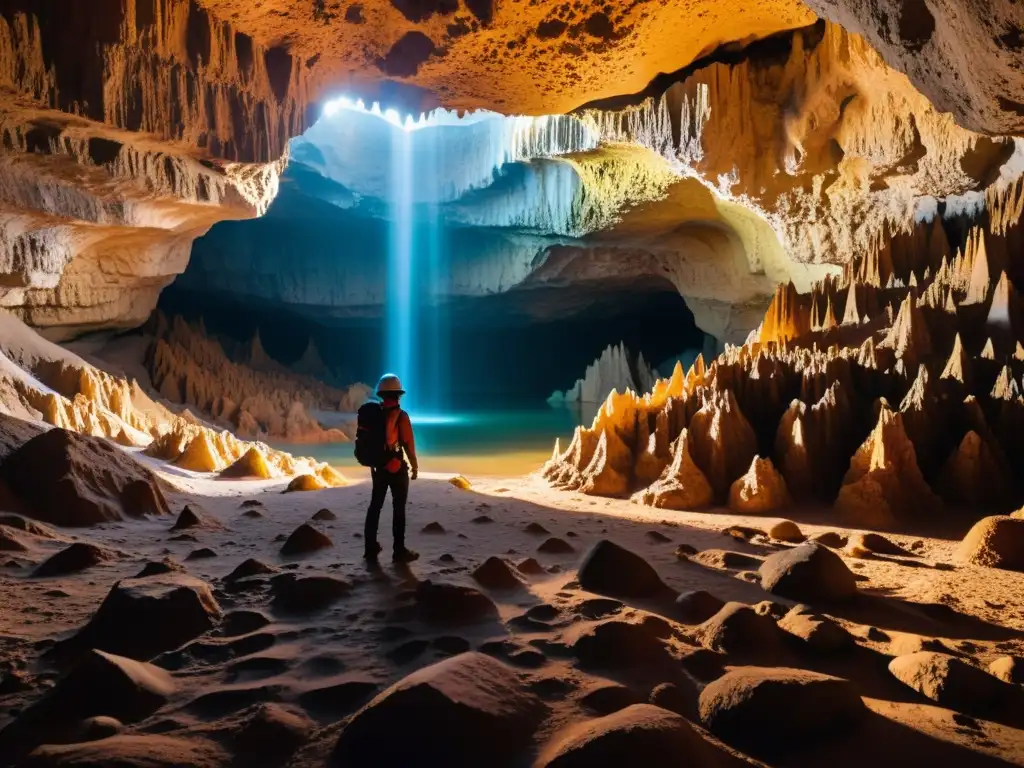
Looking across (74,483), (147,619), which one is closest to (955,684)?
(147,619)

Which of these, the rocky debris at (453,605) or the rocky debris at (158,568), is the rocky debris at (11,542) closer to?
the rocky debris at (158,568)

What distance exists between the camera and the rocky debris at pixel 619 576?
3646mm

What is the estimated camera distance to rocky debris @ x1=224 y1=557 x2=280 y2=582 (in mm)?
3871

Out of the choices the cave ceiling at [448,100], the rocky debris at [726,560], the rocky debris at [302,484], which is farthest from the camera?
the rocky debris at [302,484]

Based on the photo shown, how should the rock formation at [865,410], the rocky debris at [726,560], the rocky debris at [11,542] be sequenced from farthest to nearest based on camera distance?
the rock formation at [865,410] < the rocky debris at [726,560] < the rocky debris at [11,542]

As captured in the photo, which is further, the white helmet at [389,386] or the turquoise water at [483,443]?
the turquoise water at [483,443]

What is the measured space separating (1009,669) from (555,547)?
2.60 m

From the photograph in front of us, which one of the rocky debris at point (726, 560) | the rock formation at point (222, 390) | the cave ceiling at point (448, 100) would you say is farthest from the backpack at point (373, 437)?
the rock formation at point (222, 390)

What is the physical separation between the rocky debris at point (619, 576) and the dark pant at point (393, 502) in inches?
49.7

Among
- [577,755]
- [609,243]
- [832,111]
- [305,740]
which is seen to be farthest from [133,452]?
[609,243]

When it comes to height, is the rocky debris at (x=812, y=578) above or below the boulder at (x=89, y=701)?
below

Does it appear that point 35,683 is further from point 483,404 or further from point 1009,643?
point 483,404

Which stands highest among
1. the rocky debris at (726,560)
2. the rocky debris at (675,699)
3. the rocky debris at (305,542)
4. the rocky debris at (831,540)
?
the rocky debris at (675,699)

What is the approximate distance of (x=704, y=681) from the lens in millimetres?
2633
